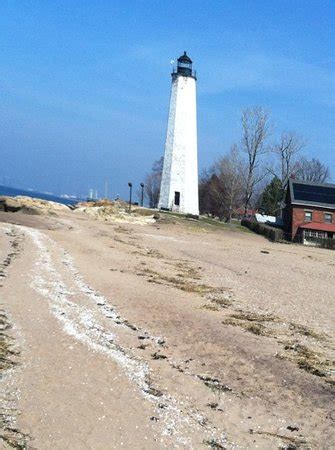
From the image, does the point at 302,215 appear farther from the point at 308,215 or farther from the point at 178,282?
the point at 178,282

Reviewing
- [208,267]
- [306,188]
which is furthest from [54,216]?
[306,188]

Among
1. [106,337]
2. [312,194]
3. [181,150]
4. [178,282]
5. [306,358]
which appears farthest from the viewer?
[312,194]

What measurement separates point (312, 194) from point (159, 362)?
5852cm

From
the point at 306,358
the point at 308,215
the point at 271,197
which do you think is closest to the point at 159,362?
the point at 306,358

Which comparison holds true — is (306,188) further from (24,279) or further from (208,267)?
(24,279)

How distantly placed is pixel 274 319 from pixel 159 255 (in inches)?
568

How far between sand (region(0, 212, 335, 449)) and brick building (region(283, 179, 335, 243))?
143 ft

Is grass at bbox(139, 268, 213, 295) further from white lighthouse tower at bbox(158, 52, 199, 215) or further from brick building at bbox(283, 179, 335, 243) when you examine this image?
white lighthouse tower at bbox(158, 52, 199, 215)

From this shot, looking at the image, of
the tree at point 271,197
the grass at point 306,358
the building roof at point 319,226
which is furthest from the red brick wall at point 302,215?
the grass at point 306,358

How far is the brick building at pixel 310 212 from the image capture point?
6025 centimetres

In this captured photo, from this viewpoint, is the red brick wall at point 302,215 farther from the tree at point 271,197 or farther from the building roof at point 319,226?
the tree at point 271,197

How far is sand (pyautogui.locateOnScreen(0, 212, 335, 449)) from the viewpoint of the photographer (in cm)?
630

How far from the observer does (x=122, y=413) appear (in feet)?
21.9

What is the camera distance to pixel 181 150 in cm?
6209
